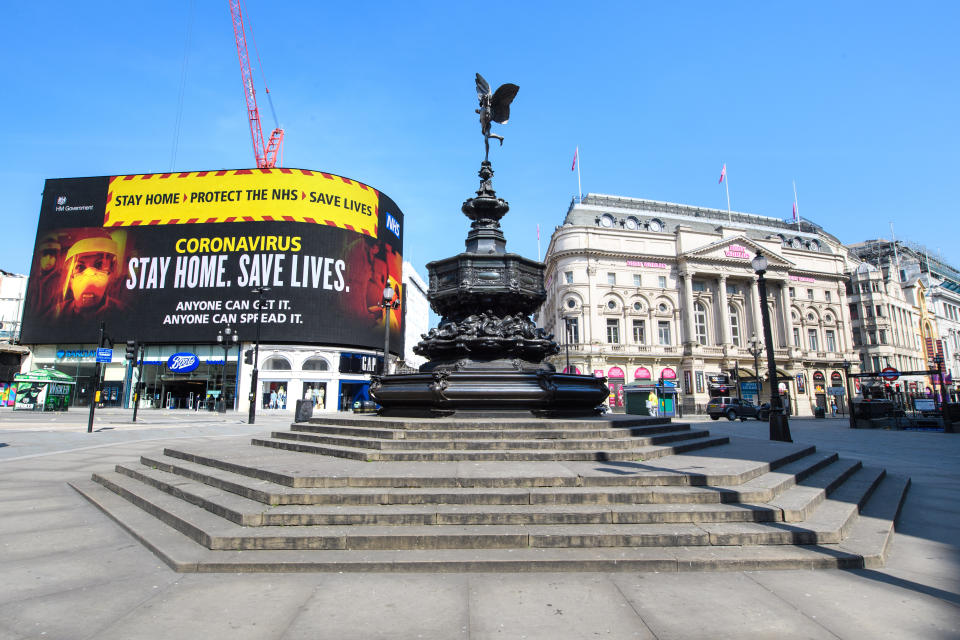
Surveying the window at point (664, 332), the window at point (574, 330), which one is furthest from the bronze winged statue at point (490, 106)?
the window at point (664, 332)

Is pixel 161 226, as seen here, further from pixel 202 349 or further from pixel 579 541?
pixel 579 541

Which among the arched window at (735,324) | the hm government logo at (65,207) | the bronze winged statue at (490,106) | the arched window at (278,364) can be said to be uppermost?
the hm government logo at (65,207)

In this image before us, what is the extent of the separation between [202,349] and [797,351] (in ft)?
219

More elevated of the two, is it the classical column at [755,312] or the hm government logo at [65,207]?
the hm government logo at [65,207]

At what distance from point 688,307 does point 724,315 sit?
497 centimetres

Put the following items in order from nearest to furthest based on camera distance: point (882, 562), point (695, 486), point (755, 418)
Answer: point (882, 562)
point (695, 486)
point (755, 418)

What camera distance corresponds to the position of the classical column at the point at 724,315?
5616cm

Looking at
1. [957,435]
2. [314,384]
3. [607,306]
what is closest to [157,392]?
[314,384]

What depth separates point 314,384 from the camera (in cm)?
4475

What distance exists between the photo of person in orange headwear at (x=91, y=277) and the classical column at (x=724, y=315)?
6355cm

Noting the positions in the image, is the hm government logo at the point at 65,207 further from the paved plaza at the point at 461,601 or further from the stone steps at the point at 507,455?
the stone steps at the point at 507,455

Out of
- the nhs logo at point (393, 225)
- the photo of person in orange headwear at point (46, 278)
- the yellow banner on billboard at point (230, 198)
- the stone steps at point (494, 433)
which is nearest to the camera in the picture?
the stone steps at point (494, 433)

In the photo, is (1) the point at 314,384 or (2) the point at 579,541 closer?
(2) the point at 579,541

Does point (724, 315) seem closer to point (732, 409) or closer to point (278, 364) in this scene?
point (732, 409)
